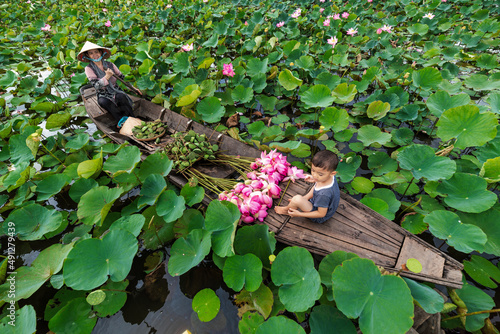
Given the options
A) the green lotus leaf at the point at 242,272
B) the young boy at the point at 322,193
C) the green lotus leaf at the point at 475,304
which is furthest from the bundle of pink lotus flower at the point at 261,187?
the green lotus leaf at the point at 475,304

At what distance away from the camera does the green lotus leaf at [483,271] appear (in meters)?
1.71

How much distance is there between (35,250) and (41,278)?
112 centimetres

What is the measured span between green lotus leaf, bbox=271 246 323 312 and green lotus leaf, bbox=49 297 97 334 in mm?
1383

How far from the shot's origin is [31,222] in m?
1.98

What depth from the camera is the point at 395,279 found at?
1.19 metres

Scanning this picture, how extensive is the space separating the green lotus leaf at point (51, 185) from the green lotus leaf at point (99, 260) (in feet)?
3.55

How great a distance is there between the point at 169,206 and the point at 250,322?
1086 mm

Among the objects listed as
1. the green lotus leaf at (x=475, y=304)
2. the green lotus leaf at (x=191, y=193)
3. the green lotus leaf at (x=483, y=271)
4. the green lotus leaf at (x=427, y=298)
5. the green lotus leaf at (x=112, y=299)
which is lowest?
the green lotus leaf at (x=112, y=299)

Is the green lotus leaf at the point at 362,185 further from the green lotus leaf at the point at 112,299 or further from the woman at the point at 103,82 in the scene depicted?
the woman at the point at 103,82

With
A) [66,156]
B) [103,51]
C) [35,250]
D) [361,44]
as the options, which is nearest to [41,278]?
[35,250]

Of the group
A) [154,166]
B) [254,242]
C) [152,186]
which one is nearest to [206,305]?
[254,242]

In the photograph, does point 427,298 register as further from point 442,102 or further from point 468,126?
point 442,102

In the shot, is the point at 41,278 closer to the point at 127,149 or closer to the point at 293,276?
the point at 127,149

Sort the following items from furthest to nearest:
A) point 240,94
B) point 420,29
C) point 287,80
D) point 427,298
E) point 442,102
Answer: point 420,29 → point 240,94 → point 287,80 → point 442,102 → point 427,298
